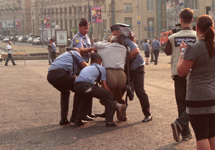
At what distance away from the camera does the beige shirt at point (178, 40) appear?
18.6ft

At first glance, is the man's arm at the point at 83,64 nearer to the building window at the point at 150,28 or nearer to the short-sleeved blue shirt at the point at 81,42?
the short-sleeved blue shirt at the point at 81,42

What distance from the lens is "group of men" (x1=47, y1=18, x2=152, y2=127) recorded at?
6742 millimetres

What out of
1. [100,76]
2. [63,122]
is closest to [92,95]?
[100,76]

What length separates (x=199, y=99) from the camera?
4.16 meters

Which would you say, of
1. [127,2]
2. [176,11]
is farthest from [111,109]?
[127,2]

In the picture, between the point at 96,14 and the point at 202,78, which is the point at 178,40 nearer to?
the point at 202,78

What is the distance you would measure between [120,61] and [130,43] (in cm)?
39

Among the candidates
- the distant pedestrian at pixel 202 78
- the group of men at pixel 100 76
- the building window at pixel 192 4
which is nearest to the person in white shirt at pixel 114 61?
the group of men at pixel 100 76

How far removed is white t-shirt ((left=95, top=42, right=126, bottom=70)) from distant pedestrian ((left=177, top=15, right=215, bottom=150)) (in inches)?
109

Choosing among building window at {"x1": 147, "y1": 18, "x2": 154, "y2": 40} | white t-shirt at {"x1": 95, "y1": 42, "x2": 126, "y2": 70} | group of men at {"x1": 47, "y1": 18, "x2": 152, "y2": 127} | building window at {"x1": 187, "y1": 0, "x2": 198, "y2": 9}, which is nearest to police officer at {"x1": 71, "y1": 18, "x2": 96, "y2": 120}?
group of men at {"x1": 47, "y1": 18, "x2": 152, "y2": 127}

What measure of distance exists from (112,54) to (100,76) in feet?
1.37

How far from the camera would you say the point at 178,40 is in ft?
18.8

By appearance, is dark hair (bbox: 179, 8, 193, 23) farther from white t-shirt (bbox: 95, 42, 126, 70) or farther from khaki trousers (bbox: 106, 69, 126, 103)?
khaki trousers (bbox: 106, 69, 126, 103)

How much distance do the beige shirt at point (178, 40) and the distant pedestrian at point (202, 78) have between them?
1.50 metres
